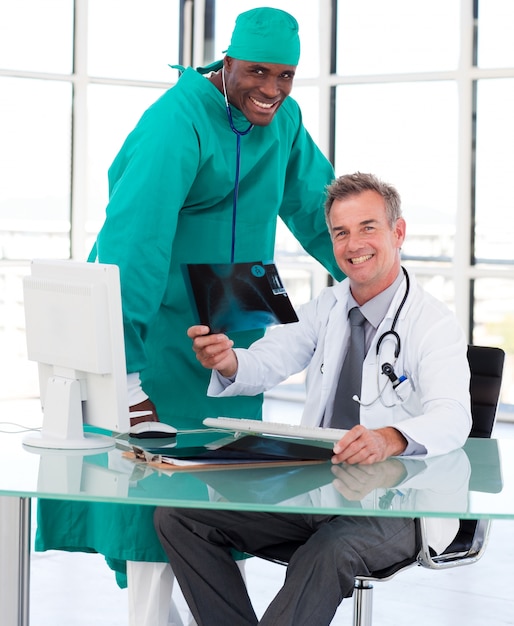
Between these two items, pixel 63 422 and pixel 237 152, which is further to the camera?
pixel 237 152

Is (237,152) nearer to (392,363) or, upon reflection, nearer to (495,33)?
(392,363)

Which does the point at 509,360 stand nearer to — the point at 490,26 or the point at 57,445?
the point at 490,26

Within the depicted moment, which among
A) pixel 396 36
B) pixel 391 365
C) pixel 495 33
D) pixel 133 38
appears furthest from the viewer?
pixel 133 38

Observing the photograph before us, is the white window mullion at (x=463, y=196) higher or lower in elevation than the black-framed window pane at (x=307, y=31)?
lower

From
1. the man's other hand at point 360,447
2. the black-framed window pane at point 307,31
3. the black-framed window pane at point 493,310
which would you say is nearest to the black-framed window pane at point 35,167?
the black-framed window pane at point 307,31

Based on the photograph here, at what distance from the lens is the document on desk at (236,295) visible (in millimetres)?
2424

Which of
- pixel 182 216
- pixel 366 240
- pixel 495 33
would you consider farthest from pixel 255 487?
pixel 495 33

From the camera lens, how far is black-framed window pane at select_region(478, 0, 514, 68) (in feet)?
21.3

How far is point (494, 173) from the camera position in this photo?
667 centimetres

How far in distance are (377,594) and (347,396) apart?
1.46 meters

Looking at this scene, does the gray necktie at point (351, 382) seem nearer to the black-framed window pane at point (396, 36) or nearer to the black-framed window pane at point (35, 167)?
the black-framed window pane at point (396, 36)

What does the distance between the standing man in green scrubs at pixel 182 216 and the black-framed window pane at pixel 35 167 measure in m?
4.59

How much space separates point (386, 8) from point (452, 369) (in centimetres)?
512

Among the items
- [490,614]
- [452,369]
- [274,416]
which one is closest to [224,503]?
[452,369]
